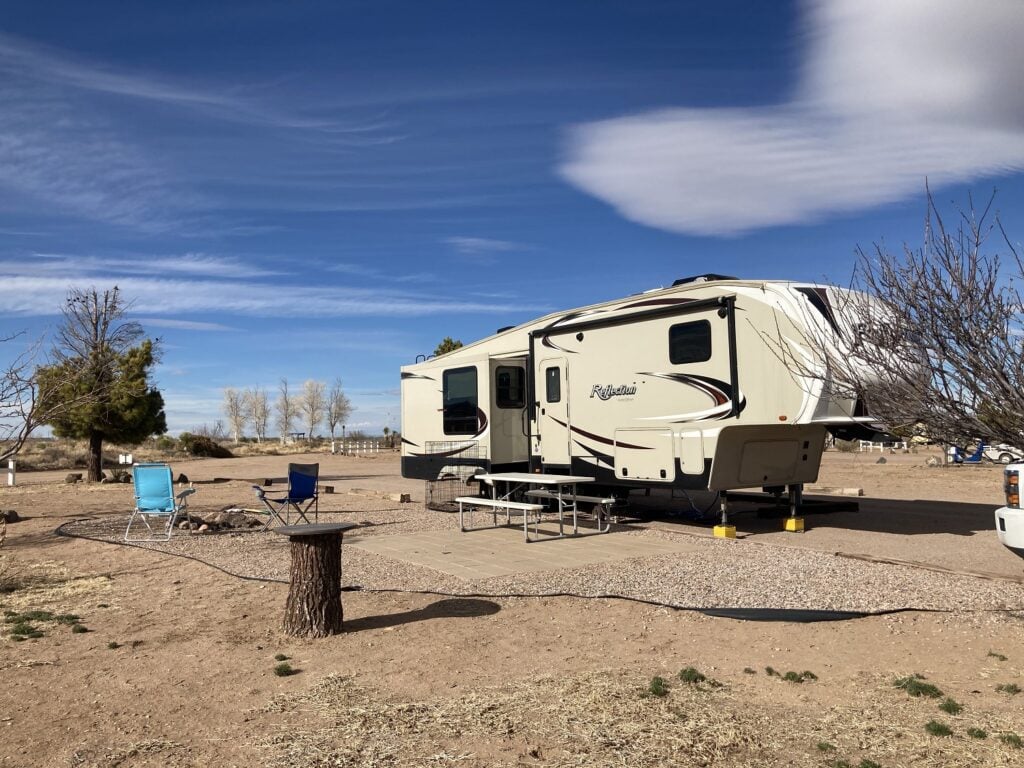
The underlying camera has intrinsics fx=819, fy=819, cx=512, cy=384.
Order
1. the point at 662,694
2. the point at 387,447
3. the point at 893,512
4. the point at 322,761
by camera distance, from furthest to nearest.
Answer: the point at 387,447 < the point at 893,512 < the point at 662,694 < the point at 322,761

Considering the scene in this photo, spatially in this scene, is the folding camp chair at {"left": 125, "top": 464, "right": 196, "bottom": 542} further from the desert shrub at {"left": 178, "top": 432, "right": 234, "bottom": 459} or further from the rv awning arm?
the desert shrub at {"left": 178, "top": 432, "right": 234, "bottom": 459}

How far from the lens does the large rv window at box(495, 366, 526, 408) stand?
516 inches

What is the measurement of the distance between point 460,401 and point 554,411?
85.8 inches

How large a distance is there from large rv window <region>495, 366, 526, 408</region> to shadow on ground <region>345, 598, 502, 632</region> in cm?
678

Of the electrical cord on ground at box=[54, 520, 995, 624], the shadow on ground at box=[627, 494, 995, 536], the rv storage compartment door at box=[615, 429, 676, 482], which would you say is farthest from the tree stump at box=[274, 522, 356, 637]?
the shadow on ground at box=[627, 494, 995, 536]

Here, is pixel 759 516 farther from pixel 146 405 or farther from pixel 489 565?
Answer: pixel 146 405

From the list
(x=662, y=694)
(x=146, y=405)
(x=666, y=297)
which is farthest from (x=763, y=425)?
(x=146, y=405)

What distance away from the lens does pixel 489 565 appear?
315 inches

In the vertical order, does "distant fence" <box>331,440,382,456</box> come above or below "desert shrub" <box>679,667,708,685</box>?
above

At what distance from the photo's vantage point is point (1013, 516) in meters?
5.28

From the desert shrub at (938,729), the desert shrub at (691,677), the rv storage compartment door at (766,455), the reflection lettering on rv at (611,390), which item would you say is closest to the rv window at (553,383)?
the reflection lettering on rv at (611,390)

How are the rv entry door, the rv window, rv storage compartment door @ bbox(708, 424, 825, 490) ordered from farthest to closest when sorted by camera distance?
the rv window, the rv entry door, rv storage compartment door @ bbox(708, 424, 825, 490)

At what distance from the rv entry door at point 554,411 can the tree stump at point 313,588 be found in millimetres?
6663

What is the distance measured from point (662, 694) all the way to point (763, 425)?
5492 millimetres
